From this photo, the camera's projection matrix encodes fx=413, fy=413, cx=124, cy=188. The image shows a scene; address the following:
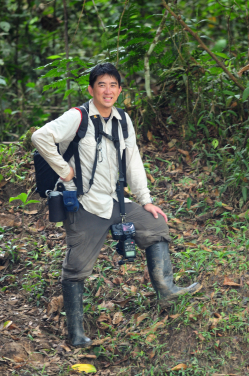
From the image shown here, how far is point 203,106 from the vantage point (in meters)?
5.41

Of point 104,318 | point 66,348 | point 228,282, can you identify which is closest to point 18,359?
point 66,348

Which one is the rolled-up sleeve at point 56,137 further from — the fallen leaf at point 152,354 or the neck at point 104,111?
the fallen leaf at point 152,354

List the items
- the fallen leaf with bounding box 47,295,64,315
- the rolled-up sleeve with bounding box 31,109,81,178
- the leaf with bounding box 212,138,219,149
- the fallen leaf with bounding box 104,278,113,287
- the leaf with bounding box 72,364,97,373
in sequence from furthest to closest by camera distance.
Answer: the leaf with bounding box 212,138,219,149 → the fallen leaf with bounding box 104,278,113,287 → the fallen leaf with bounding box 47,295,64,315 → the leaf with bounding box 72,364,97,373 → the rolled-up sleeve with bounding box 31,109,81,178

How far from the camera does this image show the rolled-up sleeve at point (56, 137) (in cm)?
309

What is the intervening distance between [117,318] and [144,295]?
34 centimetres

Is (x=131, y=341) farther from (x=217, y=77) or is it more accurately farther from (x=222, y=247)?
(x=217, y=77)

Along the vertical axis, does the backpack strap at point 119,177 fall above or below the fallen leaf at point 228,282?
above

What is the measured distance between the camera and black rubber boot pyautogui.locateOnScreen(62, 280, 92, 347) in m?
3.36

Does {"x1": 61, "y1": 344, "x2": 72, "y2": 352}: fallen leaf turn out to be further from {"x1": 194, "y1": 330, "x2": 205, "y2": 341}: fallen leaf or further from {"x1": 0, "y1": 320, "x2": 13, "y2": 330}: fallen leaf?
{"x1": 194, "y1": 330, "x2": 205, "y2": 341}: fallen leaf

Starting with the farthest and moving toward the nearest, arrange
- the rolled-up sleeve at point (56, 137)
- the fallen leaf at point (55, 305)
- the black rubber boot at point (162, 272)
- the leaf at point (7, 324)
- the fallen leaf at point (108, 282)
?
the fallen leaf at point (108, 282) < the fallen leaf at point (55, 305) < the leaf at point (7, 324) < the black rubber boot at point (162, 272) < the rolled-up sleeve at point (56, 137)

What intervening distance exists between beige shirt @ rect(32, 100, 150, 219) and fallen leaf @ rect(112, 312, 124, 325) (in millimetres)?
1032

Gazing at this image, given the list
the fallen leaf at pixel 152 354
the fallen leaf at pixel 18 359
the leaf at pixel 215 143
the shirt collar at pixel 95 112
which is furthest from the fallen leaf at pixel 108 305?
the leaf at pixel 215 143

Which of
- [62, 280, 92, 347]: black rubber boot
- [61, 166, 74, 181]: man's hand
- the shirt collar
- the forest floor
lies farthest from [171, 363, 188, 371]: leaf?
the shirt collar

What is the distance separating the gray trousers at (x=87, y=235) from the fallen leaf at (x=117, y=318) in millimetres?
655
